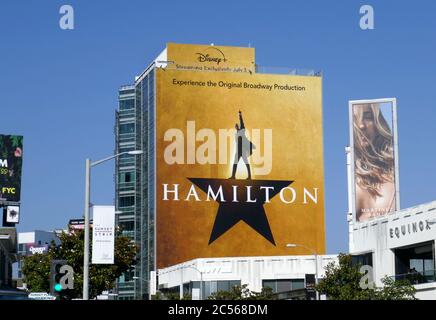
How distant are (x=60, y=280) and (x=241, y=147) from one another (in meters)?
141

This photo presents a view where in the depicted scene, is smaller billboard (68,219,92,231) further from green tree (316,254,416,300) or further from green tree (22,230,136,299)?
green tree (316,254,416,300)

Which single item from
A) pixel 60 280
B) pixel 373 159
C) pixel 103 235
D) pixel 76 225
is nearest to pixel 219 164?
pixel 76 225

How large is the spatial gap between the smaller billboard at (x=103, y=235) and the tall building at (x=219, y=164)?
119911 mm

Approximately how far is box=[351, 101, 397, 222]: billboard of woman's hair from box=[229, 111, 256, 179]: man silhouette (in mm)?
52922

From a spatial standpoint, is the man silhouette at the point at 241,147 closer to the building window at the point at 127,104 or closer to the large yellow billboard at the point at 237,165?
the large yellow billboard at the point at 237,165

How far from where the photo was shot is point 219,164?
16338 centimetres

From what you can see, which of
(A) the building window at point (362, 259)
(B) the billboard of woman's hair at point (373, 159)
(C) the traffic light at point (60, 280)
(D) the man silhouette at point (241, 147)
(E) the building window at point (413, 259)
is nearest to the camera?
(C) the traffic light at point (60, 280)

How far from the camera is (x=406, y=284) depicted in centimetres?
5894

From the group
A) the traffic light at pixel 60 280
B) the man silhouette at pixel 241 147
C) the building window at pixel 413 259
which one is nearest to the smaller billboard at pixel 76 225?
→ the building window at pixel 413 259

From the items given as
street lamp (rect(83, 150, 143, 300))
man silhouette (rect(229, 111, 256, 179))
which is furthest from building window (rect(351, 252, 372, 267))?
man silhouette (rect(229, 111, 256, 179))

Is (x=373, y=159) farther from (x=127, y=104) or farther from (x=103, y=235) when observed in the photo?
(x=127, y=104)

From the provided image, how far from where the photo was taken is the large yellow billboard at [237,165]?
158125mm

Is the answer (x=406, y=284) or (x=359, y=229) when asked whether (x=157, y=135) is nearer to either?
(x=359, y=229)
